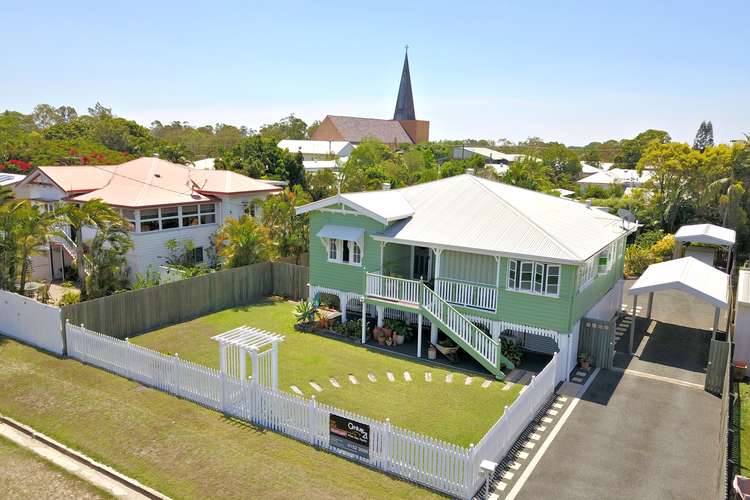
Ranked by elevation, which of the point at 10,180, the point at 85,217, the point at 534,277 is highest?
the point at 10,180

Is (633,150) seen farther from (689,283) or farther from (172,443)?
(172,443)

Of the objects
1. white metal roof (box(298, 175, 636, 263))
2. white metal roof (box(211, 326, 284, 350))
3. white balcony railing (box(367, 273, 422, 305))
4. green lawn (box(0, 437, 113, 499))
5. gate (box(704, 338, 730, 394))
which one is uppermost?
white metal roof (box(298, 175, 636, 263))

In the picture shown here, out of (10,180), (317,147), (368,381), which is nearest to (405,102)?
(317,147)

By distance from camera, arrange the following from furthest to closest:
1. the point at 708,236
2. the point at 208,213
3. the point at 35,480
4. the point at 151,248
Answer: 1. the point at 208,213
2. the point at 708,236
3. the point at 151,248
4. the point at 35,480

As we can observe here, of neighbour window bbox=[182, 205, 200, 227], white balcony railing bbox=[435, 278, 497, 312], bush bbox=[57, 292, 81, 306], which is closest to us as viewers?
white balcony railing bbox=[435, 278, 497, 312]

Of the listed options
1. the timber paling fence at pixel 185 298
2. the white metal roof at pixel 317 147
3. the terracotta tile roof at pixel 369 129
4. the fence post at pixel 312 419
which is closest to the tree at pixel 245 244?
the timber paling fence at pixel 185 298

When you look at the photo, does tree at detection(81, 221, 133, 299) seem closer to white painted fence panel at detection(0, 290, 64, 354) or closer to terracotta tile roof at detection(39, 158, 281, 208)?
white painted fence panel at detection(0, 290, 64, 354)

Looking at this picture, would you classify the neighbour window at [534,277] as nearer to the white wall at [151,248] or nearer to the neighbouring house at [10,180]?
the white wall at [151,248]

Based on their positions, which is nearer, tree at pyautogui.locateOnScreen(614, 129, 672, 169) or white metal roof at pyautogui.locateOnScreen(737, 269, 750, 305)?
white metal roof at pyautogui.locateOnScreen(737, 269, 750, 305)

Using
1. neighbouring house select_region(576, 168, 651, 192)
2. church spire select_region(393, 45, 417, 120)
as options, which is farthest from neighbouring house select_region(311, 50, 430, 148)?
neighbouring house select_region(576, 168, 651, 192)
